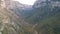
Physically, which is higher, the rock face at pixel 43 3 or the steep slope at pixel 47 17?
the rock face at pixel 43 3

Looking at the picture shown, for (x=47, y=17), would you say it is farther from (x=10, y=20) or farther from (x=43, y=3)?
(x=10, y=20)

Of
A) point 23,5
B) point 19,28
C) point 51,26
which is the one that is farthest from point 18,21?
point 51,26

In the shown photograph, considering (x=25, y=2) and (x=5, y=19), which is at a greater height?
(x=25, y=2)

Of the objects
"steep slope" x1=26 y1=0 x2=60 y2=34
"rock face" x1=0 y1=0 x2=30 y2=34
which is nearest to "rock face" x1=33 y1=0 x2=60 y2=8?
"steep slope" x1=26 y1=0 x2=60 y2=34

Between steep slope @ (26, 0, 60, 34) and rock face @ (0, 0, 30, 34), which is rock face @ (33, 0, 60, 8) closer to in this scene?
steep slope @ (26, 0, 60, 34)

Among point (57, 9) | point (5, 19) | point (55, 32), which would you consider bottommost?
point (55, 32)

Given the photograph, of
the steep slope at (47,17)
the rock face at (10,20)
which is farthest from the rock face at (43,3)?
the rock face at (10,20)

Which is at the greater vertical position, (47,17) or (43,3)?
(43,3)

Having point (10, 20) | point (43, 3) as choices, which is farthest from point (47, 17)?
point (10, 20)

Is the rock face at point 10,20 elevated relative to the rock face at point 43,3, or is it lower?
lower

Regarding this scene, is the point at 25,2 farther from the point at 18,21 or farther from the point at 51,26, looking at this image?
the point at 51,26

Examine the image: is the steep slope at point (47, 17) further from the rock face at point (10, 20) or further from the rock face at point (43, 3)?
the rock face at point (10, 20)
